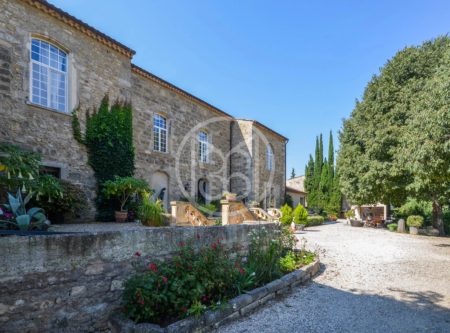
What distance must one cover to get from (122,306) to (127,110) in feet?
30.0

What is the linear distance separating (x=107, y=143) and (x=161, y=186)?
406cm

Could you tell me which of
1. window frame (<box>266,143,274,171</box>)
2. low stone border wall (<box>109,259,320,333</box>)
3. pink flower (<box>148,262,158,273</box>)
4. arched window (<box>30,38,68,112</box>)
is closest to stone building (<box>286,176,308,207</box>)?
window frame (<box>266,143,274,171</box>)

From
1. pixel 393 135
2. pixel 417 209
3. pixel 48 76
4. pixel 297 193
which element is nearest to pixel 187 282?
pixel 48 76

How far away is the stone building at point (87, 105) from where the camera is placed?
8250mm

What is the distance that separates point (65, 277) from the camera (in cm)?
320

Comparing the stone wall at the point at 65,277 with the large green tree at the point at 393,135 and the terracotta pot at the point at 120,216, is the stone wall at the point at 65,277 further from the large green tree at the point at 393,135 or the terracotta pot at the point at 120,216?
the large green tree at the point at 393,135

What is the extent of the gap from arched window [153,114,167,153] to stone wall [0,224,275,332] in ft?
33.4

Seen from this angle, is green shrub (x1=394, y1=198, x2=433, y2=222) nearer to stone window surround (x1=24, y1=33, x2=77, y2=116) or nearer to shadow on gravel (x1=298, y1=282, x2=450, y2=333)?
shadow on gravel (x1=298, y1=282, x2=450, y2=333)

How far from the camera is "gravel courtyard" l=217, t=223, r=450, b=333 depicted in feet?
12.6

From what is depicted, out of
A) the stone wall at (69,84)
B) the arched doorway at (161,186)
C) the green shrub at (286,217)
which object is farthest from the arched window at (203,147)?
the stone wall at (69,84)

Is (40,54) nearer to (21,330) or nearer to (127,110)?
(127,110)

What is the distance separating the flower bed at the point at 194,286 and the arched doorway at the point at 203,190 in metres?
10.8

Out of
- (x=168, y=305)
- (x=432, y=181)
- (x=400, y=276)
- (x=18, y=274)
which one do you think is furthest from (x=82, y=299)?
(x=432, y=181)

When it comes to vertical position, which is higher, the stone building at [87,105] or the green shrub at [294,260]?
the stone building at [87,105]
